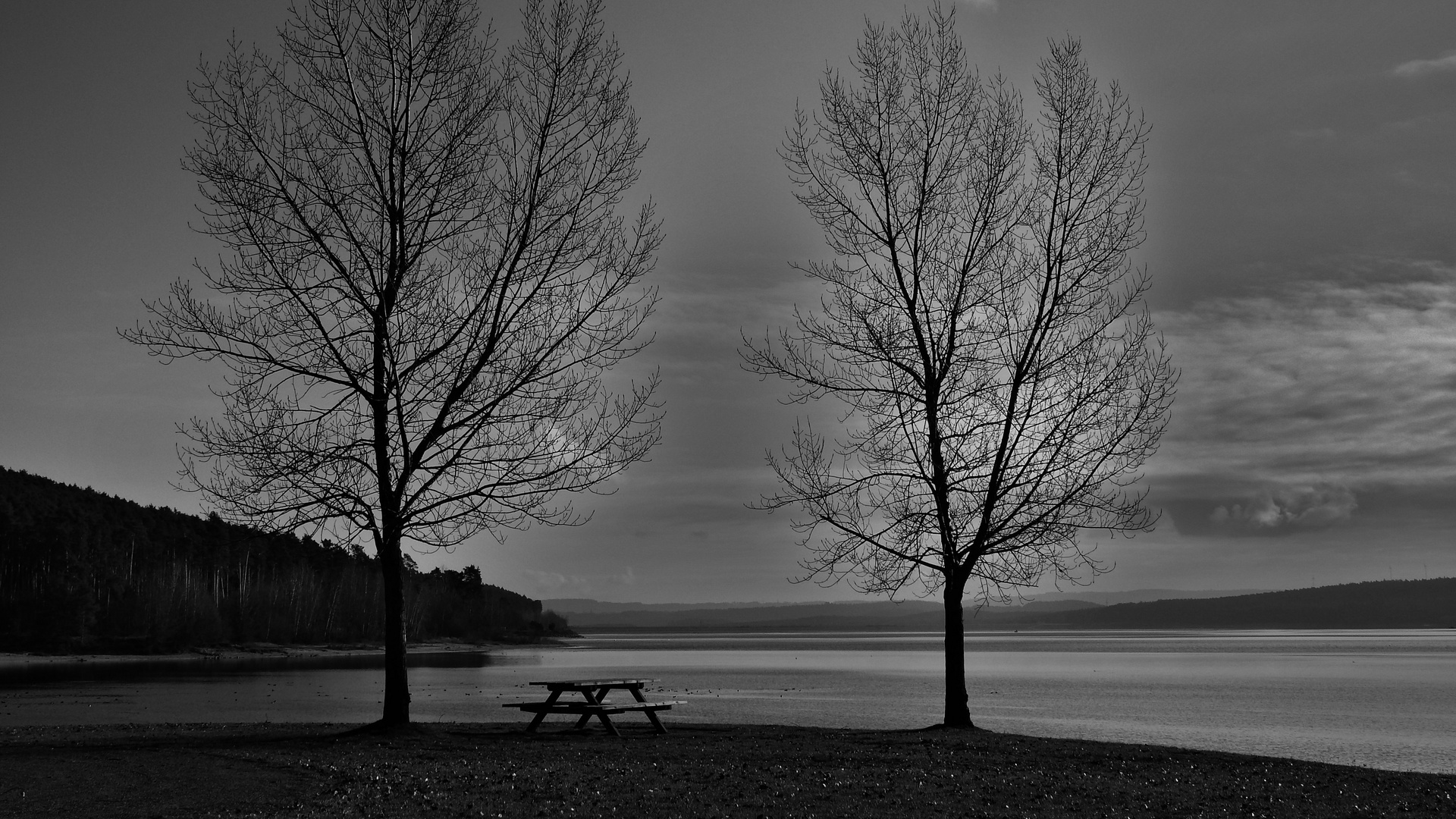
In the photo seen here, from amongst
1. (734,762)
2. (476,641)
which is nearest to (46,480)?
(476,641)

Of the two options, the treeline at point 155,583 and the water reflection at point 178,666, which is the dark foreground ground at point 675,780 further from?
the treeline at point 155,583

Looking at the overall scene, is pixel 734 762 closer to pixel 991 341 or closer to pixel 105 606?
pixel 991 341

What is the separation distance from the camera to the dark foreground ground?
41.7 feet

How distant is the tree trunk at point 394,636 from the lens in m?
19.3

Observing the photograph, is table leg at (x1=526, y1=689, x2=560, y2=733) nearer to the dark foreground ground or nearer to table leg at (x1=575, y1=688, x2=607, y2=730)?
table leg at (x1=575, y1=688, x2=607, y2=730)

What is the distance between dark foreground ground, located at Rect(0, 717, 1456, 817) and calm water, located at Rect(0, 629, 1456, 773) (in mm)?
11734

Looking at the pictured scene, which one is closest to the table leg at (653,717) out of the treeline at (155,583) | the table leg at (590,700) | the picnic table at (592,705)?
the picnic table at (592,705)

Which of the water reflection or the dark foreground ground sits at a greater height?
the dark foreground ground

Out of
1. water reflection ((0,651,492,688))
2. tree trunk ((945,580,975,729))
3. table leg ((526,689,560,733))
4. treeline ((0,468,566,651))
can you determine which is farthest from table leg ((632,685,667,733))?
treeline ((0,468,566,651))

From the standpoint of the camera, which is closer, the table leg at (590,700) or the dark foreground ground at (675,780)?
the dark foreground ground at (675,780)

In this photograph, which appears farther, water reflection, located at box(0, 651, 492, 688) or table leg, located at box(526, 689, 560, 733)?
water reflection, located at box(0, 651, 492, 688)

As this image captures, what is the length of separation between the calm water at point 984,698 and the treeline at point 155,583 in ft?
129

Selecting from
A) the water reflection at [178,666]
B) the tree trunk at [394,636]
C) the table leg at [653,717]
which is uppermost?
the tree trunk at [394,636]

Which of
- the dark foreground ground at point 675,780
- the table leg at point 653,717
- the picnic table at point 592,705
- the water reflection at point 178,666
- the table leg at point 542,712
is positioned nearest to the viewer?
the dark foreground ground at point 675,780
